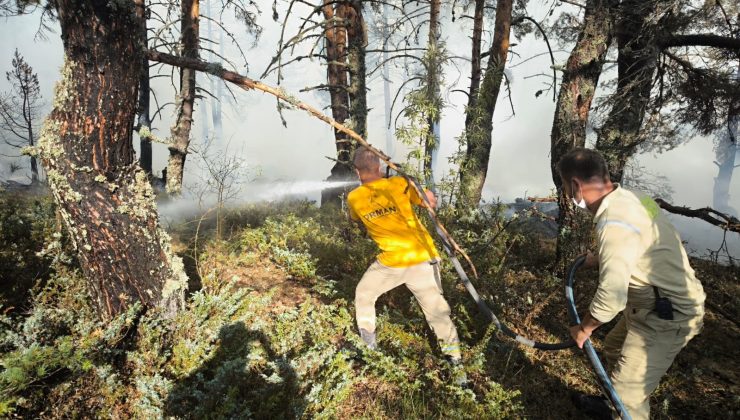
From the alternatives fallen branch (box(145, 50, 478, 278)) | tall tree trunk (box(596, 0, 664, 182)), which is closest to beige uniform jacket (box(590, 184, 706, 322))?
fallen branch (box(145, 50, 478, 278))

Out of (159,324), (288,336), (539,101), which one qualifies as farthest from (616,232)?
(539,101)

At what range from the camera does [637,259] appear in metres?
2.20

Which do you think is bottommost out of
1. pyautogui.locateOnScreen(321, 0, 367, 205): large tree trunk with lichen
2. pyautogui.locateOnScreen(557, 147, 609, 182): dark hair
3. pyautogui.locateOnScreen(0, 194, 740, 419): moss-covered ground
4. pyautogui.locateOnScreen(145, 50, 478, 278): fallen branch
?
pyautogui.locateOnScreen(0, 194, 740, 419): moss-covered ground

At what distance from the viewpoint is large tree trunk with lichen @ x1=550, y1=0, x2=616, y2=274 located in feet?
16.1

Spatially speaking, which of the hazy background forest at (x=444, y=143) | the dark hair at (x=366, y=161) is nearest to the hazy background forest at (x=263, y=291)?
the dark hair at (x=366, y=161)

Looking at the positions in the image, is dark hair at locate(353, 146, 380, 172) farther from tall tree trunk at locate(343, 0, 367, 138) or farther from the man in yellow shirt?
tall tree trunk at locate(343, 0, 367, 138)

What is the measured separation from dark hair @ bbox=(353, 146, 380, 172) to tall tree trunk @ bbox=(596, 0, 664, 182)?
402cm

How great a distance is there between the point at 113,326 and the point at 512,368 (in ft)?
11.7

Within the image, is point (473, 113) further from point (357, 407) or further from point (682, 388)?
point (357, 407)

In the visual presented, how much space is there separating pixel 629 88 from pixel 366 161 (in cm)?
438

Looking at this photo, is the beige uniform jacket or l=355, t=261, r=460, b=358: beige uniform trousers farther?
l=355, t=261, r=460, b=358: beige uniform trousers

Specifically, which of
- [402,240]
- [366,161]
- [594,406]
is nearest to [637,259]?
[594,406]

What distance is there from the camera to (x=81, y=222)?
2.86m

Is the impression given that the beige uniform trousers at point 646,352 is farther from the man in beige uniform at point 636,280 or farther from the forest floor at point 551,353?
the forest floor at point 551,353
